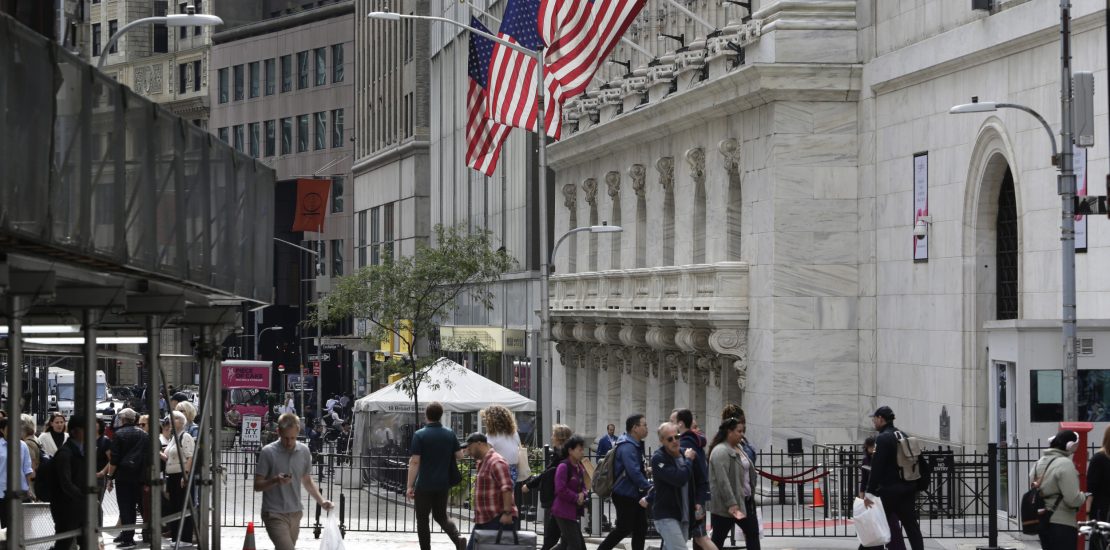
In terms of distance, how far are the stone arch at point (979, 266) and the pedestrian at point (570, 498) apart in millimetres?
13986

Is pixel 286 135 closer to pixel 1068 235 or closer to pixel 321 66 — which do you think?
pixel 321 66

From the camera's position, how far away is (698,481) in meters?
18.5

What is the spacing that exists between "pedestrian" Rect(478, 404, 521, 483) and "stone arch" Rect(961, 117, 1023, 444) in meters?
12.5

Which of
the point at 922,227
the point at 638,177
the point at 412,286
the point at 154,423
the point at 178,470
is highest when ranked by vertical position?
the point at 638,177

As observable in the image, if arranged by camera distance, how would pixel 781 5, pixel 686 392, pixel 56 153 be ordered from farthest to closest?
pixel 686 392 < pixel 781 5 < pixel 56 153

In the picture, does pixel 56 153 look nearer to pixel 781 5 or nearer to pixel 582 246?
pixel 781 5

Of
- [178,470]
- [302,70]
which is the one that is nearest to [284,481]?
[178,470]

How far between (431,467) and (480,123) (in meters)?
21.9

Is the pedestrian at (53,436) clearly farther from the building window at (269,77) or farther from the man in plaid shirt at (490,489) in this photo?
the building window at (269,77)

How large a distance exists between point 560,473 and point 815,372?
61.3ft

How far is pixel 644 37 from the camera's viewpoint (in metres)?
49.2

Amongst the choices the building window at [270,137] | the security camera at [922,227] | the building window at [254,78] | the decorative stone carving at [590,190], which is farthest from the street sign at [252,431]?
the building window at [254,78]

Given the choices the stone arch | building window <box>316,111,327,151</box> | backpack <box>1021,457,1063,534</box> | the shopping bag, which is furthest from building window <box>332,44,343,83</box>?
backpack <box>1021,457,1063,534</box>

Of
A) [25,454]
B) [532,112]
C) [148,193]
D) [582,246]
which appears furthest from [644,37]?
[148,193]
